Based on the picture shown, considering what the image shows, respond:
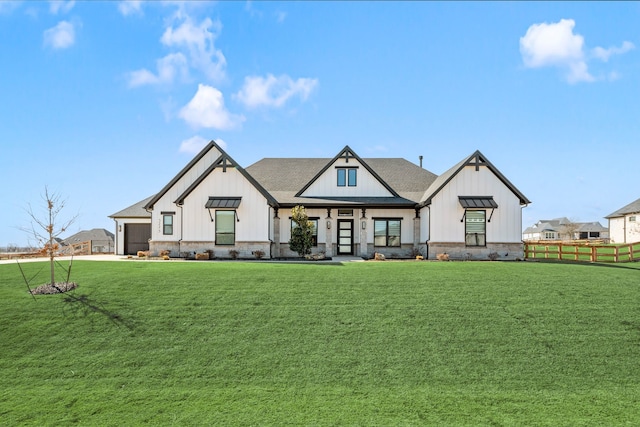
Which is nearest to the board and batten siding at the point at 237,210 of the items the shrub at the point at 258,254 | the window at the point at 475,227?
the shrub at the point at 258,254

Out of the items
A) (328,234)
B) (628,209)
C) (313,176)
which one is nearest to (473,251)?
(328,234)

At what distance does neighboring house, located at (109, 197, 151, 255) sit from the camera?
30.5 m

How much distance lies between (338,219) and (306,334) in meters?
15.7

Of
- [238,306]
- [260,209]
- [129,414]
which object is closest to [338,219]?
[260,209]

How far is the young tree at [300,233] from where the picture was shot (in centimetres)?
2428

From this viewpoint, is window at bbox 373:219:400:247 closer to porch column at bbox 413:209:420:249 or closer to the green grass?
porch column at bbox 413:209:420:249

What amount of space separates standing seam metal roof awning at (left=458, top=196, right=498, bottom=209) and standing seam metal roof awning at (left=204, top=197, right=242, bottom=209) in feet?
43.3

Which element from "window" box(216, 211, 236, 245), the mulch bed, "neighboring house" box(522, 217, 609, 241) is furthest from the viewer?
"neighboring house" box(522, 217, 609, 241)

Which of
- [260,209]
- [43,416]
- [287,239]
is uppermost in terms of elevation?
[260,209]

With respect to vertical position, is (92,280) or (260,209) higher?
(260,209)

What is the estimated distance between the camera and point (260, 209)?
24.7 metres

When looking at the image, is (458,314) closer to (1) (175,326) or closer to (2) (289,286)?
(2) (289,286)

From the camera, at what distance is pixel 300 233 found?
80.3 feet

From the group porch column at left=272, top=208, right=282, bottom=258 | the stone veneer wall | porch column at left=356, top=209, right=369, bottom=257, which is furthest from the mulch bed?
the stone veneer wall
